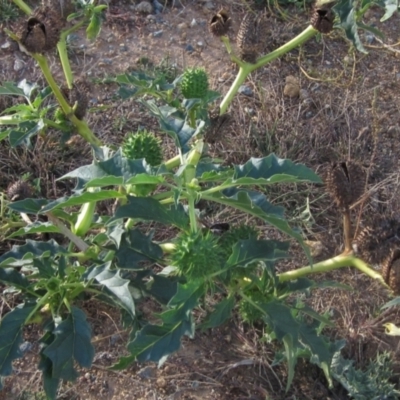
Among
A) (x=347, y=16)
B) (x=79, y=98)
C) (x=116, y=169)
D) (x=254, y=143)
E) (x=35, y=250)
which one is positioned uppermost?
(x=116, y=169)

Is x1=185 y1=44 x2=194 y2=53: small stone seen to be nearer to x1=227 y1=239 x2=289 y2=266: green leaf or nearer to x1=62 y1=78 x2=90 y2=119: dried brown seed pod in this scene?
x1=62 y1=78 x2=90 y2=119: dried brown seed pod

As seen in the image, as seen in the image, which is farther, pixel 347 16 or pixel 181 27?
pixel 181 27

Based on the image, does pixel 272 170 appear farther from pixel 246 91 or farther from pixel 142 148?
pixel 246 91

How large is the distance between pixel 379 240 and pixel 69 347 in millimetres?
887

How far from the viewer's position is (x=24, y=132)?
89.3 inches

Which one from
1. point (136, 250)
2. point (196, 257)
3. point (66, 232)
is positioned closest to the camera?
point (196, 257)

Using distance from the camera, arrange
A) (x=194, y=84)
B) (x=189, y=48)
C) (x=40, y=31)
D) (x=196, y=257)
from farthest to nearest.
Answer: (x=189, y=48)
(x=194, y=84)
(x=40, y=31)
(x=196, y=257)

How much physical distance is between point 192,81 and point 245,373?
1152 mm

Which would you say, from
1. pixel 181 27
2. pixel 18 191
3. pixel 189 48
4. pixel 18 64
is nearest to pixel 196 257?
pixel 18 191

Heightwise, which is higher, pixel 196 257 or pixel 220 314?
pixel 196 257

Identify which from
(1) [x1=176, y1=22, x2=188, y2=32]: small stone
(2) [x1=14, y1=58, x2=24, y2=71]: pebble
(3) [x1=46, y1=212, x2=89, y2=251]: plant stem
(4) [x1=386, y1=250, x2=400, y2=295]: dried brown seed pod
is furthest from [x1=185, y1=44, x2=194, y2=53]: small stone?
(4) [x1=386, y1=250, x2=400, y2=295]: dried brown seed pod

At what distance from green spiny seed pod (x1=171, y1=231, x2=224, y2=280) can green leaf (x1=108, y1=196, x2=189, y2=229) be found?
6 cm

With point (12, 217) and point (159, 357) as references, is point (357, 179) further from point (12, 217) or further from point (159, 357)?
point (12, 217)

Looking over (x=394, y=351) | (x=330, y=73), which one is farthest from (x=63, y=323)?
(x=330, y=73)
